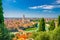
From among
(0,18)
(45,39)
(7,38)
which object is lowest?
(45,39)

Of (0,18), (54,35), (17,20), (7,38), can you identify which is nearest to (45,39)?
(54,35)

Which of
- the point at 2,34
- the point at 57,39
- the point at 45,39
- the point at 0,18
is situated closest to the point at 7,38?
the point at 2,34

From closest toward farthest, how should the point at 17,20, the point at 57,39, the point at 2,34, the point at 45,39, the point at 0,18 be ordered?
the point at 2,34, the point at 0,18, the point at 57,39, the point at 45,39, the point at 17,20

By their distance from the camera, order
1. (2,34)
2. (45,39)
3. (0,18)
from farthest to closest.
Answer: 1. (45,39)
2. (0,18)
3. (2,34)

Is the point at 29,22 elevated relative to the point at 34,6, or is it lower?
lower

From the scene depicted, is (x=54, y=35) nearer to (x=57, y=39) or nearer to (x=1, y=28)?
(x=57, y=39)

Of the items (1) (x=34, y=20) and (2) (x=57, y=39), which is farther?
(1) (x=34, y=20)

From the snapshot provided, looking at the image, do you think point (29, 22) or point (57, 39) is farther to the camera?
point (29, 22)

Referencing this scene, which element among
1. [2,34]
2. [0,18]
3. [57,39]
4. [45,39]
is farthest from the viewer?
[45,39]

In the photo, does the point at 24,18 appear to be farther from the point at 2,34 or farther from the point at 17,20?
the point at 2,34
